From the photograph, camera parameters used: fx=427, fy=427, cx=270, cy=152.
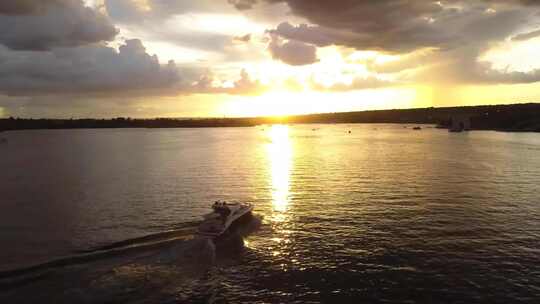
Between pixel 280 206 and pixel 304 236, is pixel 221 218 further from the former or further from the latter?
pixel 280 206

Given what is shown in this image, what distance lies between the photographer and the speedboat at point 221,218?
42884mm

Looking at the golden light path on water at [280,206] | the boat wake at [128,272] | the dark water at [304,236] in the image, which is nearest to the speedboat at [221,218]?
the boat wake at [128,272]

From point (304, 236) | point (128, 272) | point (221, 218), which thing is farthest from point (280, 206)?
point (128, 272)

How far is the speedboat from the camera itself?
42.9 metres

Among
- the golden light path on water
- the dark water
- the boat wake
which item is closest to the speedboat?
the boat wake

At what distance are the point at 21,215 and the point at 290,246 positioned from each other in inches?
1450

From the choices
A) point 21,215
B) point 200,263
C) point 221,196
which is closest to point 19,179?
point 21,215

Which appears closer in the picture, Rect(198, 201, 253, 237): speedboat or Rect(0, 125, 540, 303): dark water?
Rect(0, 125, 540, 303): dark water

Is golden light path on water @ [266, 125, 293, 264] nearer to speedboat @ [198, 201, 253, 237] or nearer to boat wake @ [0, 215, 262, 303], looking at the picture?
boat wake @ [0, 215, 262, 303]

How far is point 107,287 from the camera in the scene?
95.9 ft

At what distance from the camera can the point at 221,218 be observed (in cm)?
4659

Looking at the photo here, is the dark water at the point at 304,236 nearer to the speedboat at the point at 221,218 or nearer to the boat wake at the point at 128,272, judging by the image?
the boat wake at the point at 128,272

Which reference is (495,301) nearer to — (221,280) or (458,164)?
(221,280)

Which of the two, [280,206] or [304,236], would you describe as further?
[280,206]
